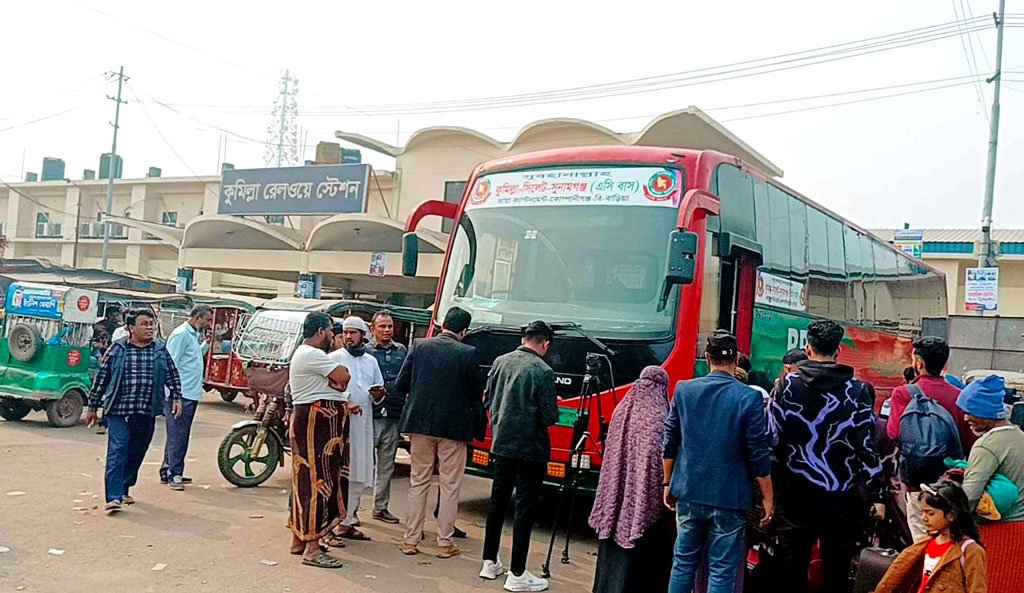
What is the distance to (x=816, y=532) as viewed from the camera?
189 inches

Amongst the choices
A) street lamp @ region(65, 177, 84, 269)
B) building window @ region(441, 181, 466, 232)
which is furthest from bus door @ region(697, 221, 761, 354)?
street lamp @ region(65, 177, 84, 269)

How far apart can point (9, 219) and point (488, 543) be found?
47.5 meters

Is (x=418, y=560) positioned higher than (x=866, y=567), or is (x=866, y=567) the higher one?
(x=866, y=567)

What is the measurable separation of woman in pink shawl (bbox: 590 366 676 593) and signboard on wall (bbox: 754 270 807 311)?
3687mm

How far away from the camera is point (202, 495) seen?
8453 millimetres

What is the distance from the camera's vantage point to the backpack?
4.91 m

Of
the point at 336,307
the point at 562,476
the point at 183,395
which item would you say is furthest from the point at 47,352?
the point at 562,476

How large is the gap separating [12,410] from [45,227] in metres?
36.3

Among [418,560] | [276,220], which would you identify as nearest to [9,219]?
[276,220]

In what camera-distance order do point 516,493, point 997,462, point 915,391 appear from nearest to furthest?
point 997,462 → point 915,391 → point 516,493

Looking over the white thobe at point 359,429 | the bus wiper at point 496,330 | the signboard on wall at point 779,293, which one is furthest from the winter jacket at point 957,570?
the signboard on wall at point 779,293

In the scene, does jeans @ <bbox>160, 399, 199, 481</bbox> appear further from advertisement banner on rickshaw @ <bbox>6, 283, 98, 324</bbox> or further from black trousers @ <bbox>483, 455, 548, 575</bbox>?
advertisement banner on rickshaw @ <bbox>6, 283, 98, 324</bbox>

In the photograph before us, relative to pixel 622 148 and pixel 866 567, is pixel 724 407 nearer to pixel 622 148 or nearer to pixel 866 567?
pixel 866 567

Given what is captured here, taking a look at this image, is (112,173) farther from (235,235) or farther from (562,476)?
(562,476)
